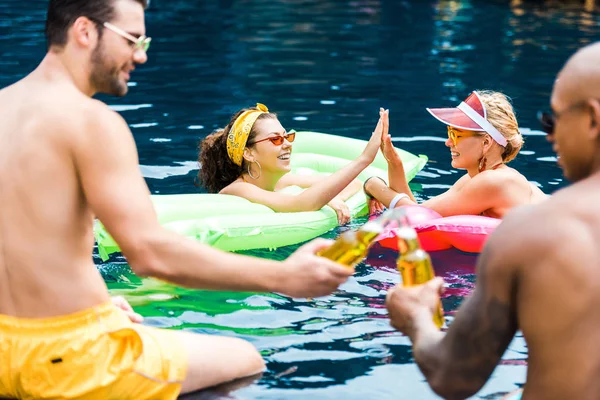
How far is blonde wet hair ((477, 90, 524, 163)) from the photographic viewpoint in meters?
5.14

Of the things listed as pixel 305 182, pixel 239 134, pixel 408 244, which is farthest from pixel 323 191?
pixel 408 244

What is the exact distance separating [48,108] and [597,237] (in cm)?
154

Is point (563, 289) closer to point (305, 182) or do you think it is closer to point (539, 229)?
point (539, 229)

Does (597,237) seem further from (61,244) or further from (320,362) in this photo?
(320,362)

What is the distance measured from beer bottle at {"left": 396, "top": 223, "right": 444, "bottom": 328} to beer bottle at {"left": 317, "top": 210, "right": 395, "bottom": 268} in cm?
6

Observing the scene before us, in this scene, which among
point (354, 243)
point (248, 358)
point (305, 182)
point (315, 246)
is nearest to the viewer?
point (354, 243)

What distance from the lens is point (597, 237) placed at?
6.83 ft

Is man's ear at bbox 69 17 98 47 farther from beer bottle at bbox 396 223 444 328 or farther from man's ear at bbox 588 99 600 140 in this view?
man's ear at bbox 588 99 600 140

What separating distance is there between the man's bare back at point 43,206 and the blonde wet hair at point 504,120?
296 cm

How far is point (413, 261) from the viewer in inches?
100

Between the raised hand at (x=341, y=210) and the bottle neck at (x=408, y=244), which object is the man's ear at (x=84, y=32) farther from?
the raised hand at (x=341, y=210)

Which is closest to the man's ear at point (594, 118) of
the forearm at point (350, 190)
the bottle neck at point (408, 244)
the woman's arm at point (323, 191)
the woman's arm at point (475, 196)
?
the bottle neck at point (408, 244)

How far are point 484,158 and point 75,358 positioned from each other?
3.05 metres

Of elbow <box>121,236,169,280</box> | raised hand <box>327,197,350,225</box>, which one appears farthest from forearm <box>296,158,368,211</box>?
elbow <box>121,236,169,280</box>
